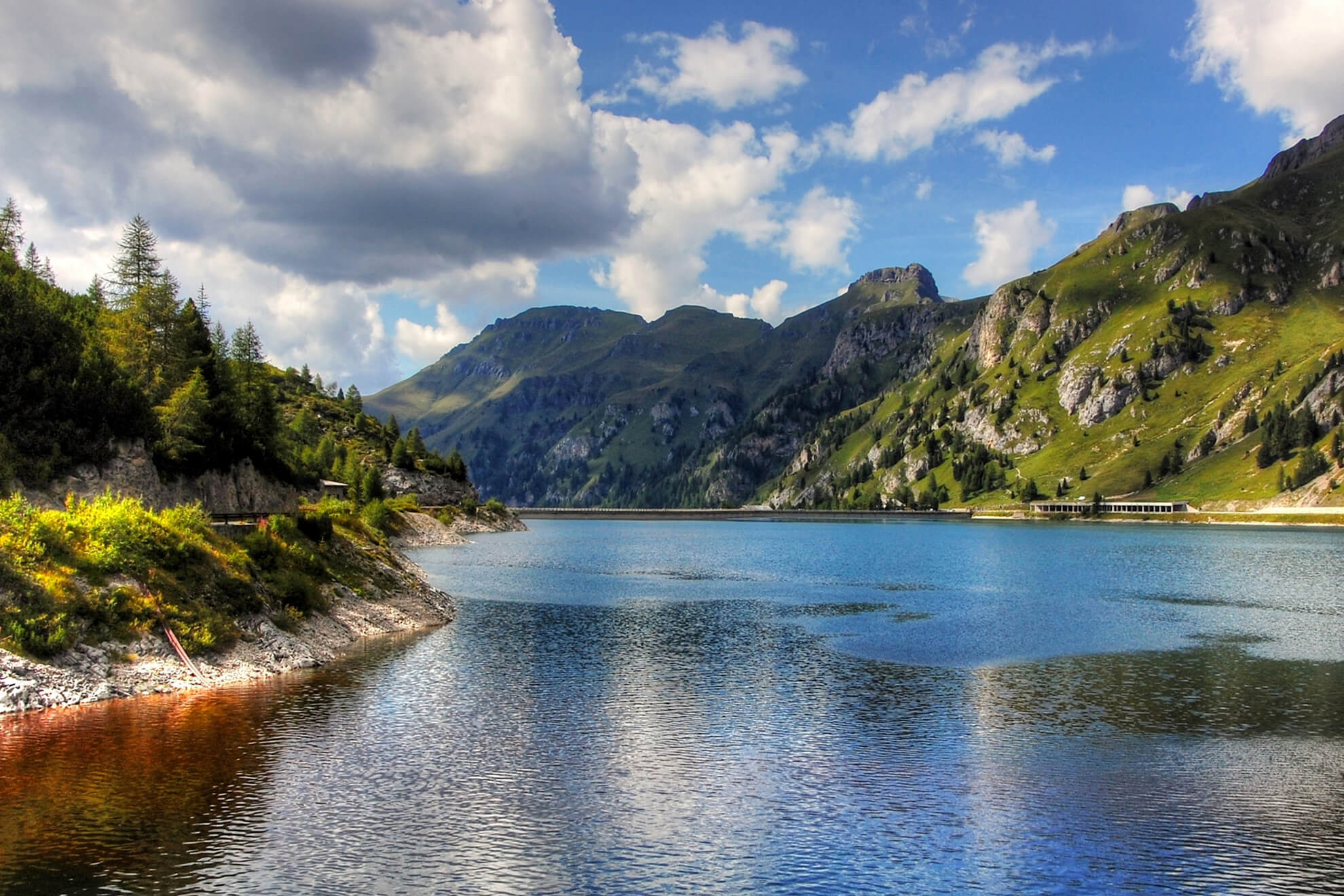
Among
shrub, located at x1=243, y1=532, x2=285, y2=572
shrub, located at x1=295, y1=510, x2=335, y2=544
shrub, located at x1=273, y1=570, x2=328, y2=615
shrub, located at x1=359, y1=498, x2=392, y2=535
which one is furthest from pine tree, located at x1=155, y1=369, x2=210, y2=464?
shrub, located at x1=359, y1=498, x2=392, y2=535

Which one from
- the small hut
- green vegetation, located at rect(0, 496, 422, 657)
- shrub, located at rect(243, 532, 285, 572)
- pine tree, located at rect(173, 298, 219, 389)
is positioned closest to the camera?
green vegetation, located at rect(0, 496, 422, 657)

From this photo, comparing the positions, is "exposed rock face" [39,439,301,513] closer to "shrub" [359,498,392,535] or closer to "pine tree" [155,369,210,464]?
"pine tree" [155,369,210,464]

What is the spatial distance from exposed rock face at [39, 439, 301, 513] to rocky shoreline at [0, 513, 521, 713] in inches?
786

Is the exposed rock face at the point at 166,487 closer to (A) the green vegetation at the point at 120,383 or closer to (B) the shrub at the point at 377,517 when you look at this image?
(A) the green vegetation at the point at 120,383

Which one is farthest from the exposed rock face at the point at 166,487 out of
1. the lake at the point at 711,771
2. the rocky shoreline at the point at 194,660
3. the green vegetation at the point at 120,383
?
the lake at the point at 711,771

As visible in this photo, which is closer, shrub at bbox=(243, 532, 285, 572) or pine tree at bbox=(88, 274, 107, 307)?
shrub at bbox=(243, 532, 285, 572)

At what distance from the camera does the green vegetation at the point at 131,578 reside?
45.8 m

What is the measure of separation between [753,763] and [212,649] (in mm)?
33752

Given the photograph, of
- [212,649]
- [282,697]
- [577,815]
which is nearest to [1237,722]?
[577,815]

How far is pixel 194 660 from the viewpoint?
1959 inches

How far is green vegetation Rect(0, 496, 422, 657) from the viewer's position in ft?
150

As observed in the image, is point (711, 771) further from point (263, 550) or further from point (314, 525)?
point (314, 525)

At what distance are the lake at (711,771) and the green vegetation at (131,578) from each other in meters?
5.89

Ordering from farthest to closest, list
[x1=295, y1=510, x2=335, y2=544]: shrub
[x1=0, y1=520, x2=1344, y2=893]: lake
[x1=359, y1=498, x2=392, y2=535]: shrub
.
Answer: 1. [x1=359, y1=498, x2=392, y2=535]: shrub
2. [x1=295, y1=510, x2=335, y2=544]: shrub
3. [x1=0, y1=520, x2=1344, y2=893]: lake
